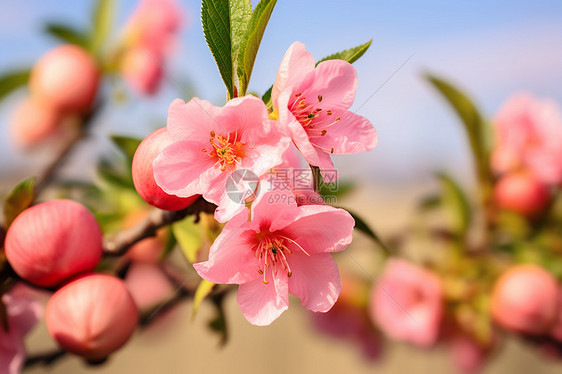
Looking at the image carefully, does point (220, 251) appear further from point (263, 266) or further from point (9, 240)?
point (9, 240)

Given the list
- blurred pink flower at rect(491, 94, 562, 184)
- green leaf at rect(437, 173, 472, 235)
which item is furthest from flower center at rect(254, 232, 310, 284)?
blurred pink flower at rect(491, 94, 562, 184)

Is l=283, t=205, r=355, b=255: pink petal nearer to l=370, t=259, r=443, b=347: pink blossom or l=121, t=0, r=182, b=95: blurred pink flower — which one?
l=370, t=259, r=443, b=347: pink blossom

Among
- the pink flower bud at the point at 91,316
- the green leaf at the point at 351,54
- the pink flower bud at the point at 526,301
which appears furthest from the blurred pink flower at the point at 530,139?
the pink flower bud at the point at 91,316

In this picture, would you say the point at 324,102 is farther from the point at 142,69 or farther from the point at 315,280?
the point at 142,69

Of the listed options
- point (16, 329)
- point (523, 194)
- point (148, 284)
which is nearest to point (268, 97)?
point (16, 329)

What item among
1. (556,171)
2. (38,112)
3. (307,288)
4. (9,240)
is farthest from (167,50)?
(556,171)

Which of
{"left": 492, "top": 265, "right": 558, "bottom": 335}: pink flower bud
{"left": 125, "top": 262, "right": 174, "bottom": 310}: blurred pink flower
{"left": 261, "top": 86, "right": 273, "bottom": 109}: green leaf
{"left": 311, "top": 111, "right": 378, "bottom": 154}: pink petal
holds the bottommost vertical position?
{"left": 125, "top": 262, "right": 174, "bottom": 310}: blurred pink flower
